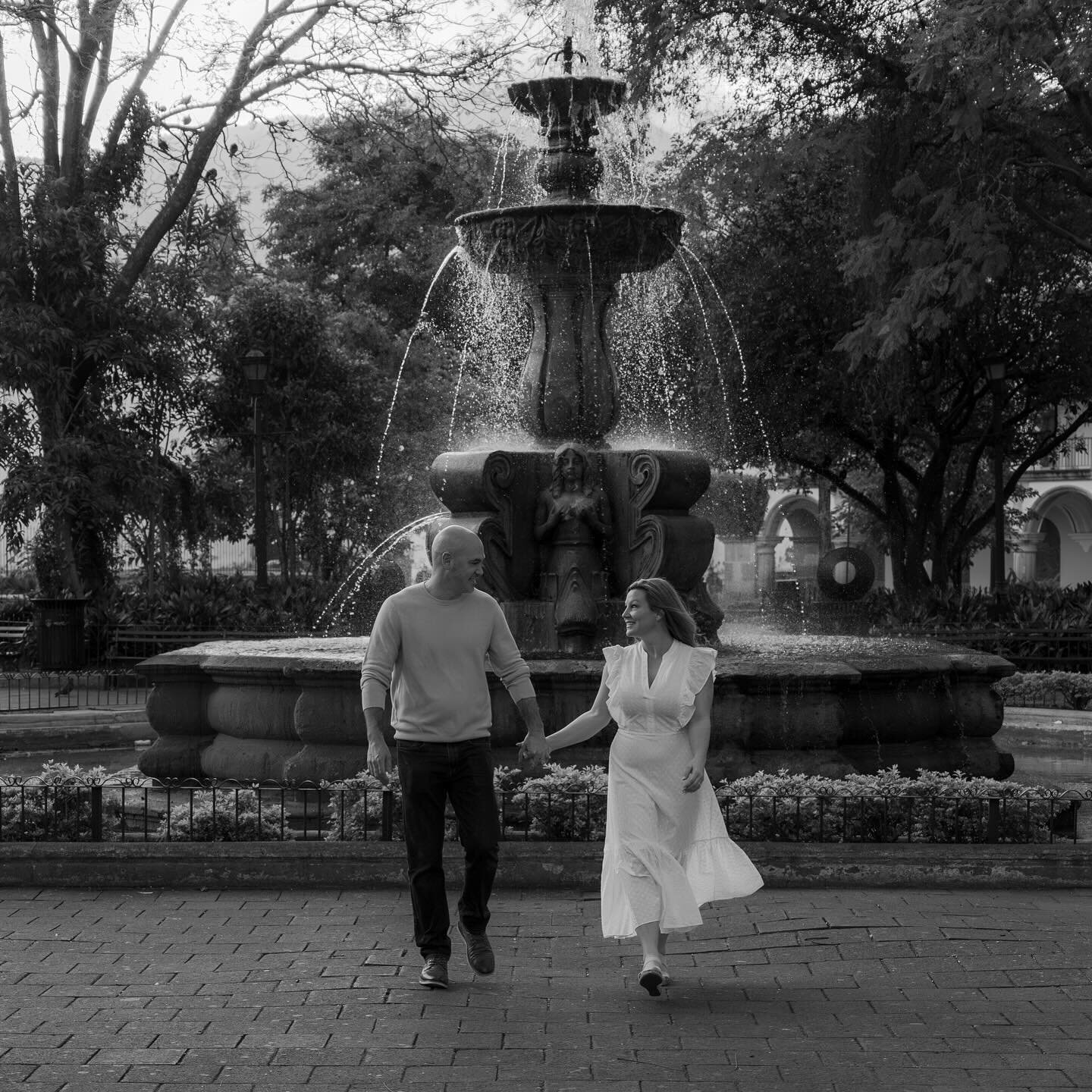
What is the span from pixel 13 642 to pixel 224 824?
57.4 feet

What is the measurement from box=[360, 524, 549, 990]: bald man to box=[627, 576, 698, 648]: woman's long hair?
0.58 m

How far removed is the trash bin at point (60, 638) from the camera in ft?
74.7

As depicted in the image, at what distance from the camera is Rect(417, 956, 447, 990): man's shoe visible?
619cm

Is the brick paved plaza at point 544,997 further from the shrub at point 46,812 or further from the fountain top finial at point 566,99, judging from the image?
the fountain top finial at point 566,99

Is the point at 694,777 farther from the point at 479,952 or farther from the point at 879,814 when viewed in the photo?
the point at 879,814

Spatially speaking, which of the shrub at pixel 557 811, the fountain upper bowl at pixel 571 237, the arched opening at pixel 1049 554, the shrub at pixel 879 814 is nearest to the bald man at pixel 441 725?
the shrub at pixel 557 811

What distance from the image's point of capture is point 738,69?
23016mm

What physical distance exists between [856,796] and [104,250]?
66.8ft

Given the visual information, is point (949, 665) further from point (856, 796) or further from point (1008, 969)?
point (1008, 969)

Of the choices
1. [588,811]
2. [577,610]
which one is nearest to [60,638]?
[577,610]

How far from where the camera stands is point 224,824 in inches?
352

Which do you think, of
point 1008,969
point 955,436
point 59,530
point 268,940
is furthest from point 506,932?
point 955,436

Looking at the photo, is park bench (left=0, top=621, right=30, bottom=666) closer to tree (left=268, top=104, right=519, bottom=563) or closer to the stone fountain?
tree (left=268, top=104, right=519, bottom=563)

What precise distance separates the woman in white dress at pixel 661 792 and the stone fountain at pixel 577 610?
3.67m
